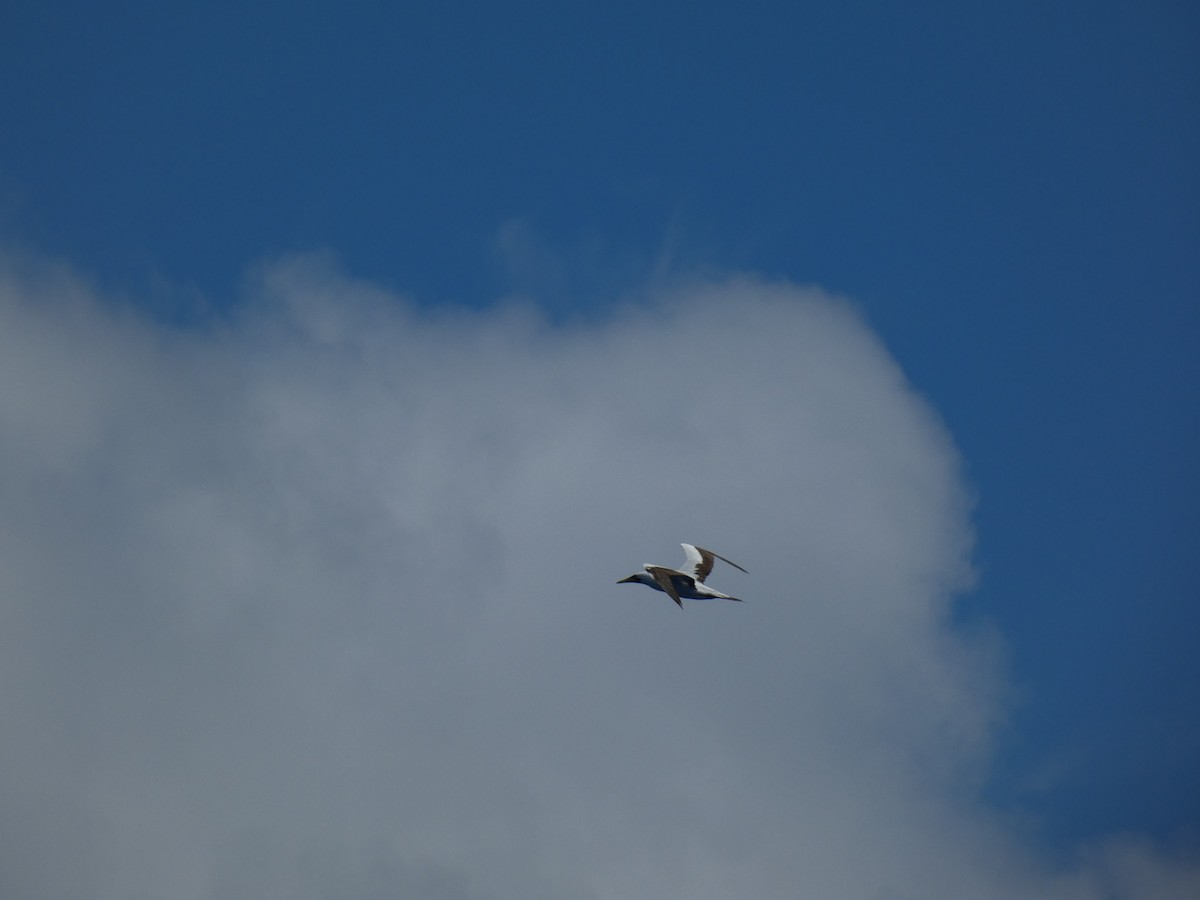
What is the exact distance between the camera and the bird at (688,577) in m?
99.3

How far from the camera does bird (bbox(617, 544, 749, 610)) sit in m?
99.3

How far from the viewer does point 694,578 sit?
10238cm

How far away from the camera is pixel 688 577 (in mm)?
101438
